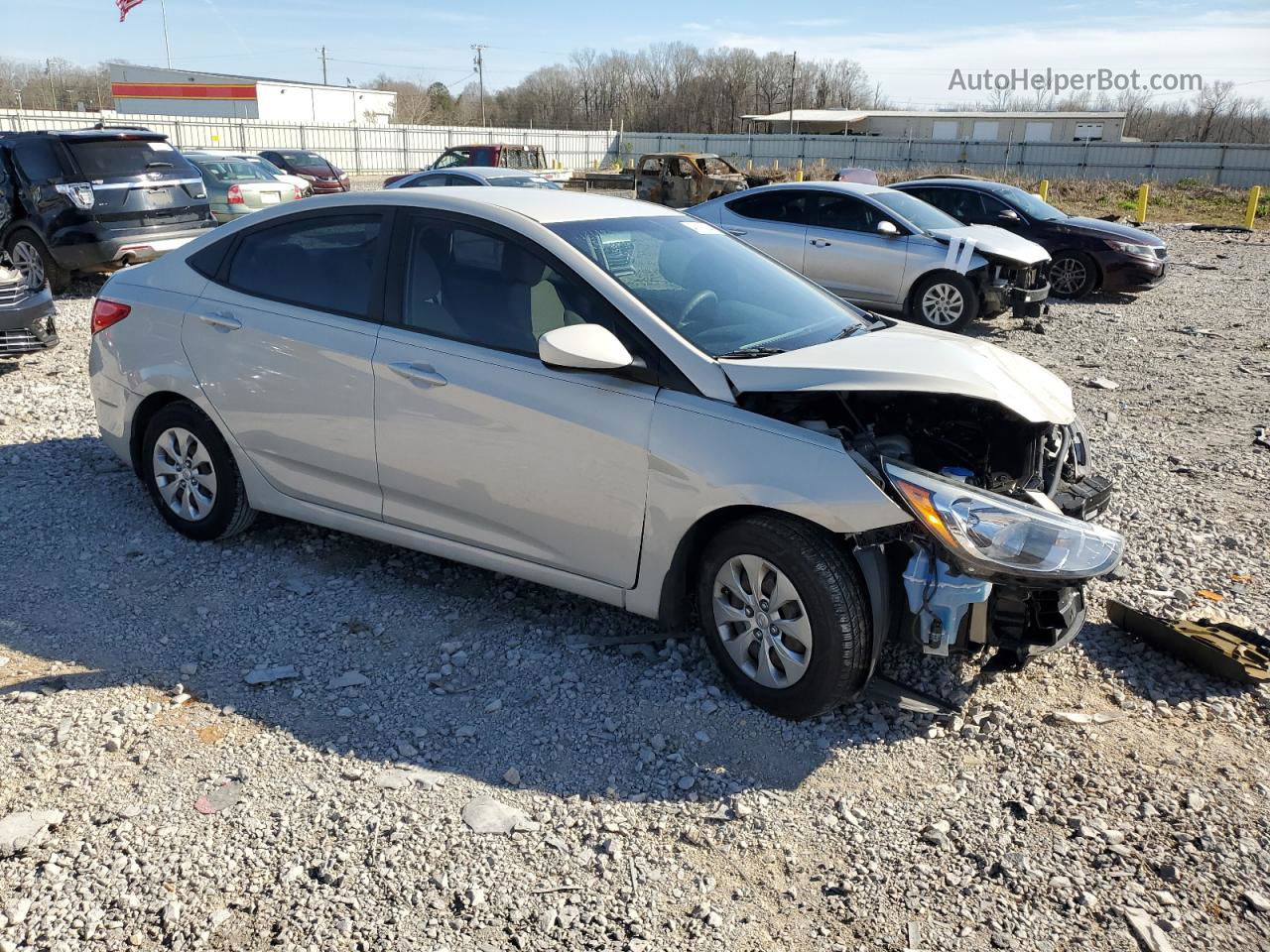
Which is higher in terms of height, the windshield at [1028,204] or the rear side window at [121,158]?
the rear side window at [121,158]

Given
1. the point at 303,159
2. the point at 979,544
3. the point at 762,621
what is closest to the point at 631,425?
the point at 762,621

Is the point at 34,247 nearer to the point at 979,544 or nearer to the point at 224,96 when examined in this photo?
the point at 979,544

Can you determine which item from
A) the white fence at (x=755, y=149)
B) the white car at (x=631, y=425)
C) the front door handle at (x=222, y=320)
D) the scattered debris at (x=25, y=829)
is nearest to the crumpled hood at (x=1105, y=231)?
the white car at (x=631, y=425)

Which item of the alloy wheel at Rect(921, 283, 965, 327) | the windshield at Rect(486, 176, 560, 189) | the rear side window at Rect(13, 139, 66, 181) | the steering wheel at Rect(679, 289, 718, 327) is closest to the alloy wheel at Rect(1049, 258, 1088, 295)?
the alloy wheel at Rect(921, 283, 965, 327)

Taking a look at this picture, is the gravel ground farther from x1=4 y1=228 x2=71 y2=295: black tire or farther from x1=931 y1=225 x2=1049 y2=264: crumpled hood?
x1=4 y1=228 x2=71 y2=295: black tire

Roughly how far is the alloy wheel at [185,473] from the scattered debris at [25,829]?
6.76ft

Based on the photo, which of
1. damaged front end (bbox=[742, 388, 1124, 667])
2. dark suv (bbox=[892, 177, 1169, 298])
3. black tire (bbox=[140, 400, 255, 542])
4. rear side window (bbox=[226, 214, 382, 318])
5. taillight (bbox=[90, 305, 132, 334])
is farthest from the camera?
dark suv (bbox=[892, 177, 1169, 298])

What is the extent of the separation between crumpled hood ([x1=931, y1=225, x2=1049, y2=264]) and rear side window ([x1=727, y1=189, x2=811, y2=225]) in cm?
153

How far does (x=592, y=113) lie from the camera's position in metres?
102

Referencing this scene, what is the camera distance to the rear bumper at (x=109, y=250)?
1091 centimetres

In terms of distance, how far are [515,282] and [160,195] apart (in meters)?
9.30

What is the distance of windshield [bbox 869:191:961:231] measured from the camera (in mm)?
11297

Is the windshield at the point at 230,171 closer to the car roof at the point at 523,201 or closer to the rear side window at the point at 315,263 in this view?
the rear side window at the point at 315,263

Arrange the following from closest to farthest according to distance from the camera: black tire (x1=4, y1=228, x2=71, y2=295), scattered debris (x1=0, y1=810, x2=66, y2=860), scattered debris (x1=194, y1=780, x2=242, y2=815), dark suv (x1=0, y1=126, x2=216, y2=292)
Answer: scattered debris (x1=0, y1=810, x2=66, y2=860) < scattered debris (x1=194, y1=780, x2=242, y2=815) < dark suv (x1=0, y1=126, x2=216, y2=292) < black tire (x1=4, y1=228, x2=71, y2=295)
